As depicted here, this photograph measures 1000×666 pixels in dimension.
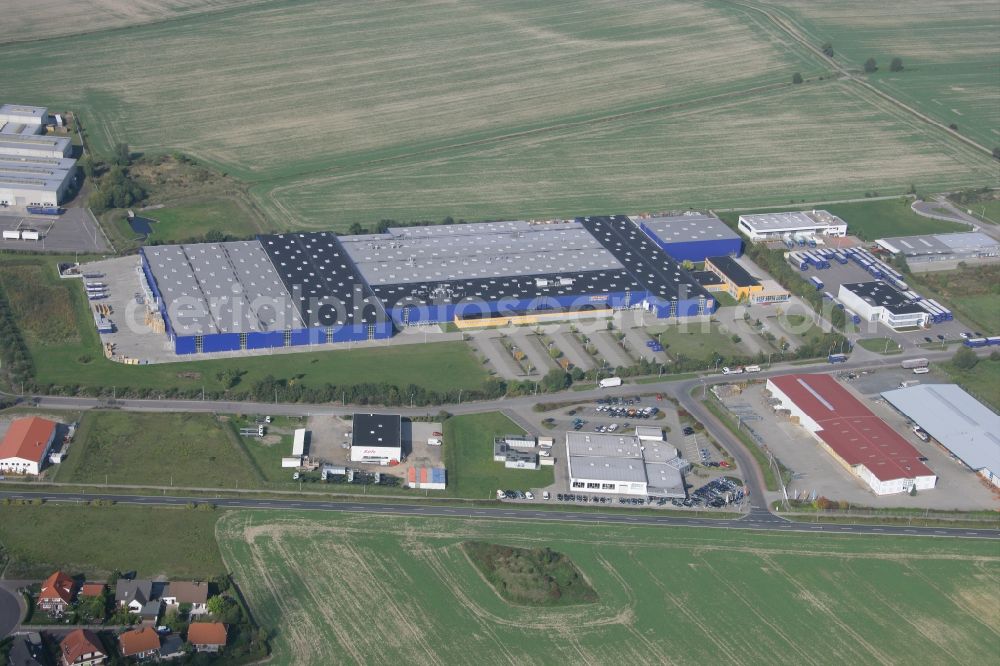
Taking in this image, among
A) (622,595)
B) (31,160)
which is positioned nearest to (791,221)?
(622,595)

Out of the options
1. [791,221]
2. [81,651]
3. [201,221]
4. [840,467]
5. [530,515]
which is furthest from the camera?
[791,221]

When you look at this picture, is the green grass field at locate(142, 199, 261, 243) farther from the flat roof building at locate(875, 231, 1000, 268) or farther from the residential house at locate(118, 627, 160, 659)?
the flat roof building at locate(875, 231, 1000, 268)

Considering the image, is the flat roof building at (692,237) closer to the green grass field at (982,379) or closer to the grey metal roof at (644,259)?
the grey metal roof at (644,259)

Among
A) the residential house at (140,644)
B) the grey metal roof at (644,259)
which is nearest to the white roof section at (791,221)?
the grey metal roof at (644,259)

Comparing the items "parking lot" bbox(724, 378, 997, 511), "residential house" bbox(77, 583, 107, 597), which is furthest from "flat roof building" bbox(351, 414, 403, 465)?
"parking lot" bbox(724, 378, 997, 511)

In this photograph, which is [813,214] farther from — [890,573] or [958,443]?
[890,573]

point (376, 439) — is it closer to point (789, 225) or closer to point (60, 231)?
point (60, 231)
